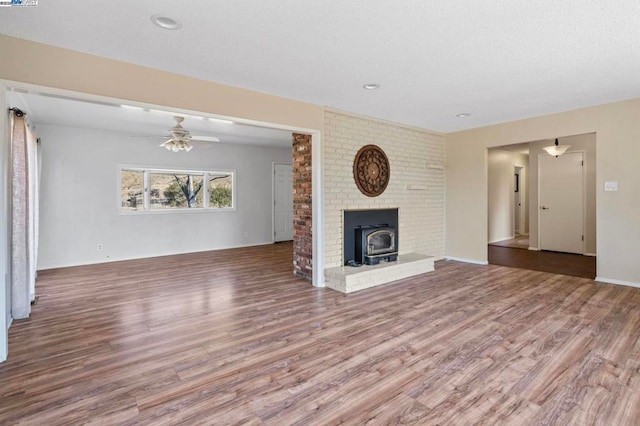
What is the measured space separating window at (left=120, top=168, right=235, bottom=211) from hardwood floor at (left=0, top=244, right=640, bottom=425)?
8.71ft

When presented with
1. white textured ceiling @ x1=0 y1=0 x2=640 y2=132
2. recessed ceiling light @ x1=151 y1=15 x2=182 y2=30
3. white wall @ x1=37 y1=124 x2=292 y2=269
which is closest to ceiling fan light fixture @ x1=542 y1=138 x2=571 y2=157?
white textured ceiling @ x1=0 y1=0 x2=640 y2=132

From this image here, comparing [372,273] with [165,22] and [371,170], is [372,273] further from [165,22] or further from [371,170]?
[165,22]

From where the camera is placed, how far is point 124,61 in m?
2.99

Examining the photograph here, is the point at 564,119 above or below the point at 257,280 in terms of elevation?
above

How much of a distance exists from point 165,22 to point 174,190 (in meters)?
5.38

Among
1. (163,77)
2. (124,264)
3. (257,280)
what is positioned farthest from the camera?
(124,264)

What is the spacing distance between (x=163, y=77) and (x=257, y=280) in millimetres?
2943

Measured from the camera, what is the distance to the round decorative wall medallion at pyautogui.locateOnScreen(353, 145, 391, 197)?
16.4 feet

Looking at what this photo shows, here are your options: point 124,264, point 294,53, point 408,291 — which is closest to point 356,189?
point 408,291

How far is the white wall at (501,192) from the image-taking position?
8.60 meters

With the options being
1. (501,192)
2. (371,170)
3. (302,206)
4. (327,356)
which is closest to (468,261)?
(371,170)

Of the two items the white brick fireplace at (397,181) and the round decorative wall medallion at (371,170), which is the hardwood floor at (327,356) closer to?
the white brick fireplace at (397,181)

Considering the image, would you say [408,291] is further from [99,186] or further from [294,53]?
[99,186]

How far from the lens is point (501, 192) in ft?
29.3
